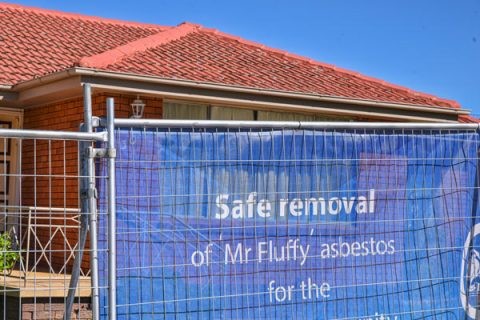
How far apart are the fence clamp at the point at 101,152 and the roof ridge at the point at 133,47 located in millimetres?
5557

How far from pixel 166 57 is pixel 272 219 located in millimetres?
7590

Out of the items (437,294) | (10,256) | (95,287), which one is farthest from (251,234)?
(10,256)

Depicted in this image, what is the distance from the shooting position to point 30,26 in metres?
14.6

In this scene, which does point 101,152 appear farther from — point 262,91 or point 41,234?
point 41,234

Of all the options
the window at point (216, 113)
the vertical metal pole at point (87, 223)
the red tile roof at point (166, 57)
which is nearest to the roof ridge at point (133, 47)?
the red tile roof at point (166, 57)

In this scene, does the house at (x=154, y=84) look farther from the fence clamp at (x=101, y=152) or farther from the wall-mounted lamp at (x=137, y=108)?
the fence clamp at (x=101, y=152)

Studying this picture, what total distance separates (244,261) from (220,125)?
915 mm

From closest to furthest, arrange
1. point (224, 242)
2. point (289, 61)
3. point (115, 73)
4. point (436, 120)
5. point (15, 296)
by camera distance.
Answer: point (224, 242) → point (15, 296) → point (115, 73) → point (436, 120) → point (289, 61)

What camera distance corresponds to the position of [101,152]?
5180 mm

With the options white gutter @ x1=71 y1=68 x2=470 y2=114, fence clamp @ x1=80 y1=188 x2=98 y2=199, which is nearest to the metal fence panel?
white gutter @ x1=71 y1=68 x2=470 y2=114

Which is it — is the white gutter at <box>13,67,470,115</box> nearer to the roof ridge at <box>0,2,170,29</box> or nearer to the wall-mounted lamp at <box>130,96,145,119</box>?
the wall-mounted lamp at <box>130,96,145,119</box>

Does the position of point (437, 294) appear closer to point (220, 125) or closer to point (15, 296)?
point (220, 125)

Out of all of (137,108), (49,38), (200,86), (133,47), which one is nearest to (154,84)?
(137,108)

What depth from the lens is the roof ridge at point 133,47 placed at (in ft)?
35.6
